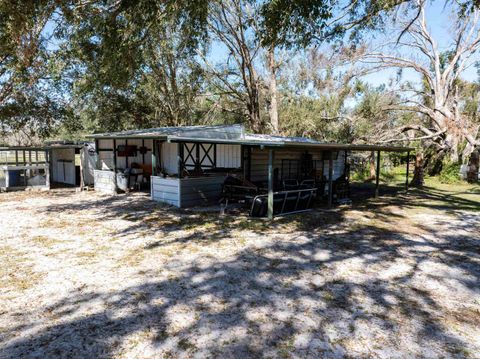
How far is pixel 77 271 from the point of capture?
507 cm

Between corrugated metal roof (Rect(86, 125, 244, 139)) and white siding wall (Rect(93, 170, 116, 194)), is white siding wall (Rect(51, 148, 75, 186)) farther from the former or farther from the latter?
corrugated metal roof (Rect(86, 125, 244, 139))

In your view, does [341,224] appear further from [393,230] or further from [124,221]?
[124,221]

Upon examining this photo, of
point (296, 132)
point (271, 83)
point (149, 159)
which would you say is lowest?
point (149, 159)

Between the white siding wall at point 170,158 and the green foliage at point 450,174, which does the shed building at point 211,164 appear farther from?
the green foliage at point 450,174

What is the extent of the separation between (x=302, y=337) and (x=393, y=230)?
5650mm

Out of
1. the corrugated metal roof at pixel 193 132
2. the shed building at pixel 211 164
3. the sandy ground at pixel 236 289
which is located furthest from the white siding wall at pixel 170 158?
the sandy ground at pixel 236 289

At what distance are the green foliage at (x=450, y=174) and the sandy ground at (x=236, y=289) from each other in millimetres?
13161

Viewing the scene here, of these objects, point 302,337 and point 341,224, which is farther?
point 341,224

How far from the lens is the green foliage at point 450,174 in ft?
65.0

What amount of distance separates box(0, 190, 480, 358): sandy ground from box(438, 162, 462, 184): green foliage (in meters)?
13.2

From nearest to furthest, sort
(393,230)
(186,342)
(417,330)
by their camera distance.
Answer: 1. (186,342)
2. (417,330)
3. (393,230)

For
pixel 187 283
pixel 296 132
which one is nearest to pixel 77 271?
pixel 187 283

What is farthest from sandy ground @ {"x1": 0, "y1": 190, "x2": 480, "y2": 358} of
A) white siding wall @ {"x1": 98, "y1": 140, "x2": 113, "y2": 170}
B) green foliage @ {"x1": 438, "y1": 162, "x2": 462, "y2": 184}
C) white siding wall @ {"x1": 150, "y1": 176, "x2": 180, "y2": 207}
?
green foliage @ {"x1": 438, "y1": 162, "x2": 462, "y2": 184}

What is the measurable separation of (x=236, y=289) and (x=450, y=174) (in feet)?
67.7
